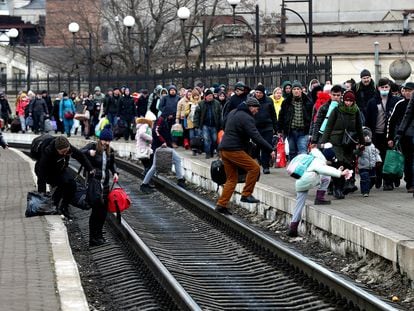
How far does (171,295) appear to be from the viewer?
1236 centimetres

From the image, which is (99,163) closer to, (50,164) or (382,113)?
(50,164)

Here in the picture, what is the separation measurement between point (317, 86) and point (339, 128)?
250 inches

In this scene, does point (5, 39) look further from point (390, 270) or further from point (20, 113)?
point (390, 270)

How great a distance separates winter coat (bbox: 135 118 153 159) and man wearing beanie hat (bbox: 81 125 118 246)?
8361 millimetres

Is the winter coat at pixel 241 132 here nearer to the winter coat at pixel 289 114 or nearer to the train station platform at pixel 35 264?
the train station platform at pixel 35 264

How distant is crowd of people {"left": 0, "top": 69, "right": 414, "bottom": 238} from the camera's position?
1808 cm

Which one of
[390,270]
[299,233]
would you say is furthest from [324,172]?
[390,270]

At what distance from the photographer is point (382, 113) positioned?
63.2 ft

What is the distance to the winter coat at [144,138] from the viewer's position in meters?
25.9

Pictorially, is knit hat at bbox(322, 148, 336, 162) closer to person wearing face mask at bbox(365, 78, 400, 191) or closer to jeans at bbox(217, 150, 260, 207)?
jeans at bbox(217, 150, 260, 207)

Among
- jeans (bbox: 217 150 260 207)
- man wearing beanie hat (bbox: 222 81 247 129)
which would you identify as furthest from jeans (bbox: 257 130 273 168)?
jeans (bbox: 217 150 260 207)

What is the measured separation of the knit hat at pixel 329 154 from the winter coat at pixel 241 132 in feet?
3.63

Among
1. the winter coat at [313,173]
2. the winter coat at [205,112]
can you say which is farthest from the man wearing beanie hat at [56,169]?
the winter coat at [205,112]

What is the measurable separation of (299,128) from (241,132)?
3.99 metres
